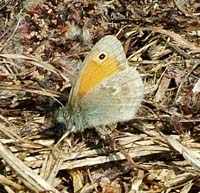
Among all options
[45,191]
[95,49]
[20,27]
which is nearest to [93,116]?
[95,49]

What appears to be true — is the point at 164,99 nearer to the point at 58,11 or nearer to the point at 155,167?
the point at 155,167

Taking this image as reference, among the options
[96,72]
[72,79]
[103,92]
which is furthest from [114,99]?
[72,79]

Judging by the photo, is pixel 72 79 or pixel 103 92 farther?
pixel 72 79

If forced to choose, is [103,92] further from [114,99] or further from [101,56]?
[101,56]

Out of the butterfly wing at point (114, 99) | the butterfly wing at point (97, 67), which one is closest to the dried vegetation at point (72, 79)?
the butterfly wing at point (114, 99)

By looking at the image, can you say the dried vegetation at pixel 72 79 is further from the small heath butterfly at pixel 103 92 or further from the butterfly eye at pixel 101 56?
the butterfly eye at pixel 101 56

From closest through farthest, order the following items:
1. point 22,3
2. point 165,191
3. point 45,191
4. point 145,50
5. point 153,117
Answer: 1. point 45,191
2. point 165,191
3. point 153,117
4. point 145,50
5. point 22,3
